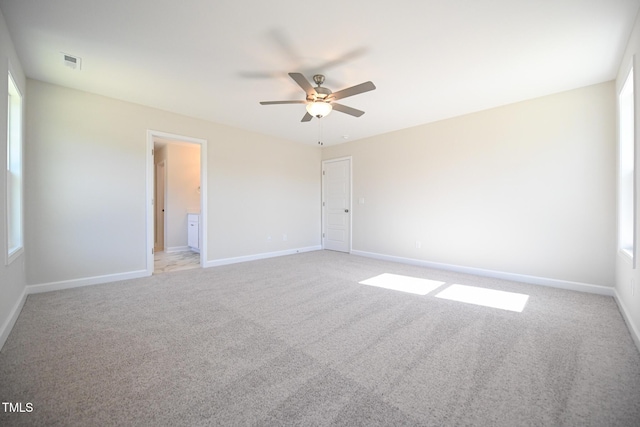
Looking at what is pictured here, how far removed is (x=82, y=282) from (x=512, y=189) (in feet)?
19.8

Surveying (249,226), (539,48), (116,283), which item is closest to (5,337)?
Answer: (116,283)

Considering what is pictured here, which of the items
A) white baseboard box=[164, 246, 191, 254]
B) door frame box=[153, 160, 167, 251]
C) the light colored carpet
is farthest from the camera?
door frame box=[153, 160, 167, 251]

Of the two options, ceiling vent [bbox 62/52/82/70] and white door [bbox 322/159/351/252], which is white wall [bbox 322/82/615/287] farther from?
ceiling vent [bbox 62/52/82/70]

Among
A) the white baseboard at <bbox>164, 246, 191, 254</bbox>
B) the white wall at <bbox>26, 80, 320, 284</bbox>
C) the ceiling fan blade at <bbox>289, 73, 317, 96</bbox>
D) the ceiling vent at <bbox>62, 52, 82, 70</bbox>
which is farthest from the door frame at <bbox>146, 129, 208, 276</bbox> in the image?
the ceiling fan blade at <bbox>289, 73, 317, 96</bbox>

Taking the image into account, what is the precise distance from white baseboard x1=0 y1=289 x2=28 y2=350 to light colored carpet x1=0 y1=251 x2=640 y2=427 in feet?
0.23

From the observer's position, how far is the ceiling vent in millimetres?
2650

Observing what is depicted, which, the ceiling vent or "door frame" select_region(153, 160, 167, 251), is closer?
the ceiling vent

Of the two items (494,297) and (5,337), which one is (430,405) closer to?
(494,297)

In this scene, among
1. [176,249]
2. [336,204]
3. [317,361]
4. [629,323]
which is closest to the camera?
[317,361]

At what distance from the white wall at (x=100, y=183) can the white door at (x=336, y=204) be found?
2050mm

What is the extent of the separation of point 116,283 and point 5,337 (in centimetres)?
159

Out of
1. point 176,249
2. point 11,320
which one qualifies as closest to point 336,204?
point 176,249

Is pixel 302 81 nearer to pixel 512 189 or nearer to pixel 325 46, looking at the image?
pixel 325 46

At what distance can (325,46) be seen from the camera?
8.05 feet
